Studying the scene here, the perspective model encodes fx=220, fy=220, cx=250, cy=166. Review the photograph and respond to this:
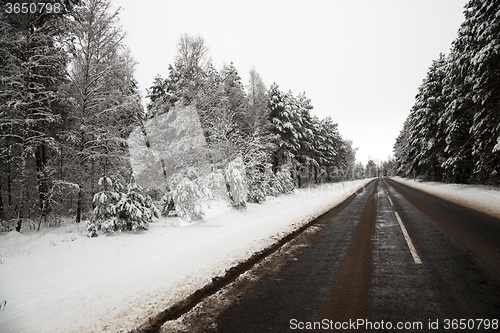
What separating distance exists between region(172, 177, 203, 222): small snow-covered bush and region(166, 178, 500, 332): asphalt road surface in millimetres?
5143

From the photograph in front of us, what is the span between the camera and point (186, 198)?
30.7ft

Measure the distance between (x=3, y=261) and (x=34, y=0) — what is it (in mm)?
9829

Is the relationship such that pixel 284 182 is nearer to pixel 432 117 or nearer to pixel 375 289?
pixel 375 289

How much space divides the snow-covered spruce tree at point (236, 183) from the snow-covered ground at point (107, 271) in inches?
133

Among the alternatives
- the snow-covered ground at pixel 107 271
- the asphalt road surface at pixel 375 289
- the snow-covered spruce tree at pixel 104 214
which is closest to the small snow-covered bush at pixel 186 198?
the snow-covered ground at pixel 107 271

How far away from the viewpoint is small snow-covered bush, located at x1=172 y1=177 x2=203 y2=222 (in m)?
9.33

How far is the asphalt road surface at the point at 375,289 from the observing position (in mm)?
2754

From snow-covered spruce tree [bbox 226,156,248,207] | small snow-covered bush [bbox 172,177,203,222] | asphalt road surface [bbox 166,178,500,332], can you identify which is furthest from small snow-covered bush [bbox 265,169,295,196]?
asphalt road surface [bbox 166,178,500,332]

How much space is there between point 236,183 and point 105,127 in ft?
23.3

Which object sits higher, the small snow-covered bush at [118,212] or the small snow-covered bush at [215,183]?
the small snow-covered bush at [215,183]

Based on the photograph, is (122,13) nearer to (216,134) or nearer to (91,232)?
(216,134)

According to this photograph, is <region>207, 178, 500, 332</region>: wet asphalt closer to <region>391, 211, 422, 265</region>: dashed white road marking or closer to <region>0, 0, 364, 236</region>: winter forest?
<region>391, 211, 422, 265</region>: dashed white road marking

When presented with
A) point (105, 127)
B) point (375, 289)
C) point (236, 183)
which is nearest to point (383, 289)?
point (375, 289)

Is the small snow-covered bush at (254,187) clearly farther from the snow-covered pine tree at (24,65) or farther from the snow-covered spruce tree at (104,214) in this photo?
the snow-covered pine tree at (24,65)
